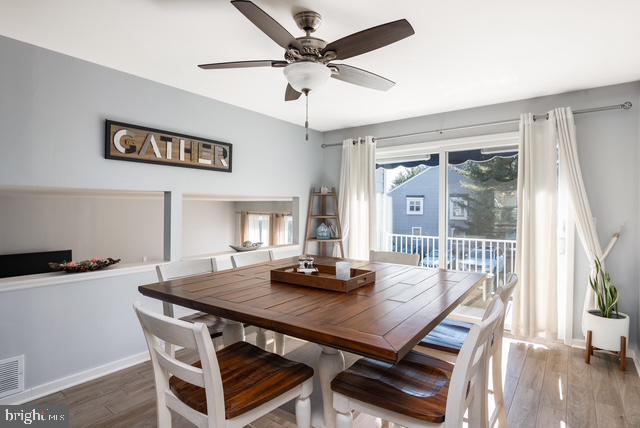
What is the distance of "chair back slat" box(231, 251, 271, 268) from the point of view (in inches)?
105

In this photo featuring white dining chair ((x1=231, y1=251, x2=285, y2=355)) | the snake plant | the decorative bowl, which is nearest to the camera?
white dining chair ((x1=231, y1=251, x2=285, y2=355))

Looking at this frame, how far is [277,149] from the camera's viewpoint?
13.8 ft

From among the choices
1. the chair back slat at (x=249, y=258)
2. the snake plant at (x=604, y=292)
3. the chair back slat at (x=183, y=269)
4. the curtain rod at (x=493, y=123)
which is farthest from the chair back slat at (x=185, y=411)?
the curtain rod at (x=493, y=123)

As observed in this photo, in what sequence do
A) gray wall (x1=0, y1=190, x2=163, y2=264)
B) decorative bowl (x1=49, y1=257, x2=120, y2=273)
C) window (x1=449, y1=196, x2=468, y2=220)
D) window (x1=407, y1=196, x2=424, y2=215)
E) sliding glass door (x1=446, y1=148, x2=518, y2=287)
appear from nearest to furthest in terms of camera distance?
decorative bowl (x1=49, y1=257, x2=120, y2=273)
sliding glass door (x1=446, y1=148, x2=518, y2=287)
window (x1=449, y1=196, x2=468, y2=220)
window (x1=407, y1=196, x2=424, y2=215)
gray wall (x1=0, y1=190, x2=163, y2=264)

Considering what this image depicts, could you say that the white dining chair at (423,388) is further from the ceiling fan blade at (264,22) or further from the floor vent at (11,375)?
the floor vent at (11,375)

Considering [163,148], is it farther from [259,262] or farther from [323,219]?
[323,219]

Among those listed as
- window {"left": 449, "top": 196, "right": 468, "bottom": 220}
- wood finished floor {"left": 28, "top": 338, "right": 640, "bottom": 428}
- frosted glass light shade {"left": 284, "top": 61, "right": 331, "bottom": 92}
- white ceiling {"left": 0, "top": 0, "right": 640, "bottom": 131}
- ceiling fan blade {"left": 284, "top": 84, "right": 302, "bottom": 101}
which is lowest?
wood finished floor {"left": 28, "top": 338, "right": 640, "bottom": 428}

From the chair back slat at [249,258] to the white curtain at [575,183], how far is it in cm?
278

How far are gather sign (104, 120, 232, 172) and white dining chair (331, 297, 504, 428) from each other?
2.45m

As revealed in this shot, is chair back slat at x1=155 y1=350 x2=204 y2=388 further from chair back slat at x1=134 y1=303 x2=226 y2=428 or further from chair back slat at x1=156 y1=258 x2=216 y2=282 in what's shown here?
chair back slat at x1=156 y1=258 x2=216 y2=282

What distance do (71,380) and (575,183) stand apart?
440 centimetres

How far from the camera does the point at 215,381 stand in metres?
1.11

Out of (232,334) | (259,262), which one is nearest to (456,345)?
(232,334)

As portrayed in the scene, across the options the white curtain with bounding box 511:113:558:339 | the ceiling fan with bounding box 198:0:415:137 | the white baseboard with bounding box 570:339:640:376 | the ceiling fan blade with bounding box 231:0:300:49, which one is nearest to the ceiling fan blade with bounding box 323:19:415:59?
the ceiling fan with bounding box 198:0:415:137
